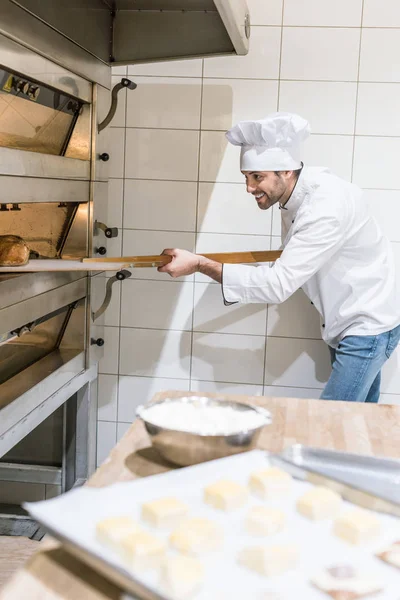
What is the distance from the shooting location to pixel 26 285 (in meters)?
1.90

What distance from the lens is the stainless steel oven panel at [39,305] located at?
1781 millimetres

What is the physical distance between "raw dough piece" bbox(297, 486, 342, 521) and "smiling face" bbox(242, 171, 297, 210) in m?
1.54

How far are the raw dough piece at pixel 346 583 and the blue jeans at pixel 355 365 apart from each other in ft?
5.17

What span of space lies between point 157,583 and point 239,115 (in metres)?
2.33

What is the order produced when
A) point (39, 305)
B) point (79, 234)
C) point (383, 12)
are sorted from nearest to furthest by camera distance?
1. point (39, 305)
2. point (79, 234)
3. point (383, 12)

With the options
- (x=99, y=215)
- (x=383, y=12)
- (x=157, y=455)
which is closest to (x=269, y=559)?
(x=157, y=455)

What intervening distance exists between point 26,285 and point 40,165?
0.34 meters

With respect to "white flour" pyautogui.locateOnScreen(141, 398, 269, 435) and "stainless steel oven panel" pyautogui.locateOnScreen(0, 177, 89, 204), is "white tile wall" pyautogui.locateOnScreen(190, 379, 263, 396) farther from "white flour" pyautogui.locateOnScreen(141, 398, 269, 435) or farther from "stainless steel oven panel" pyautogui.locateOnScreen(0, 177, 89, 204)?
"white flour" pyautogui.locateOnScreen(141, 398, 269, 435)

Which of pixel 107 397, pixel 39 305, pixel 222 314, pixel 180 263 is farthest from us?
pixel 107 397

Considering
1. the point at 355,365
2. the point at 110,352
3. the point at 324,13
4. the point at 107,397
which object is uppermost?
the point at 324,13

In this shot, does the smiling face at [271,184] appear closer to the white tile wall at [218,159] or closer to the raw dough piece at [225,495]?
the white tile wall at [218,159]

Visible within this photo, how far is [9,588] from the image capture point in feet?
2.49

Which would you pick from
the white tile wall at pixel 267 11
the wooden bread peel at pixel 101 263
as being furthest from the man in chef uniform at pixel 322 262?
the white tile wall at pixel 267 11

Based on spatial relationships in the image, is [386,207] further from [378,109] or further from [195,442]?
[195,442]
